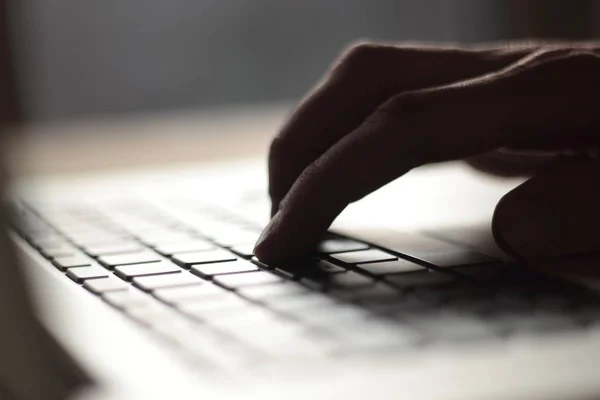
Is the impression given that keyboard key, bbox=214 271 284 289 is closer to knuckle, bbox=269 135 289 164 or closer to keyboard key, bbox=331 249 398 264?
keyboard key, bbox=331 249 398 264

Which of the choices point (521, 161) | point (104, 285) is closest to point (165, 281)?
point (104, 285)

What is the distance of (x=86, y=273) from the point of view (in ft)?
1.88

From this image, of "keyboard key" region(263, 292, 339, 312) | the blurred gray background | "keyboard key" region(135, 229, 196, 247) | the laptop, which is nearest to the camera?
the laptop

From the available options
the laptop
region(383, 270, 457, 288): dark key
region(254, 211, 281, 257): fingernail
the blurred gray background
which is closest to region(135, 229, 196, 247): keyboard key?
the laptop

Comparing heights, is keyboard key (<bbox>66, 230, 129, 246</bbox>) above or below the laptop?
below

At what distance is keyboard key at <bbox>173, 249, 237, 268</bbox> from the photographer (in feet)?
1.94

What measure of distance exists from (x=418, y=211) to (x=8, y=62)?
39.4 inches

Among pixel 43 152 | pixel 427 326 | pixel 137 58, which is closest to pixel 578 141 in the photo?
pixel 427 326

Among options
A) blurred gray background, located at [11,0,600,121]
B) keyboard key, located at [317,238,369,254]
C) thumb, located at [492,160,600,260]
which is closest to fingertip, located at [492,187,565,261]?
thumb, located at [492,160,600,260]

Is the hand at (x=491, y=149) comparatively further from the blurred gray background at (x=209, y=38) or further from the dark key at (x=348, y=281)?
the blurred gray background at (x=209, y=38)

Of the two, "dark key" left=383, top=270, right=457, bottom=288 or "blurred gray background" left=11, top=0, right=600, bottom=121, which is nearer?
"dark key" left=383, top=270, right=457, bottom=288

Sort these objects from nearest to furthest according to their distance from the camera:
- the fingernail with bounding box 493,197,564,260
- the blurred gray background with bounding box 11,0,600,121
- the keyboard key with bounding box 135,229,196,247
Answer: the fingernail with bounding box 493,197,564,260 < the keyboard key with bounding box 135,229,196,247 < the blurred gray background with bounding box 11,0,600,121

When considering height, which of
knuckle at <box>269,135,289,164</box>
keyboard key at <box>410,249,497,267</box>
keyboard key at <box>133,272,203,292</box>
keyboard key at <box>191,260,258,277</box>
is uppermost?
knuckle at <box>269,135,289,164</box>

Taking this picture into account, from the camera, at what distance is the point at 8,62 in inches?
61.1
